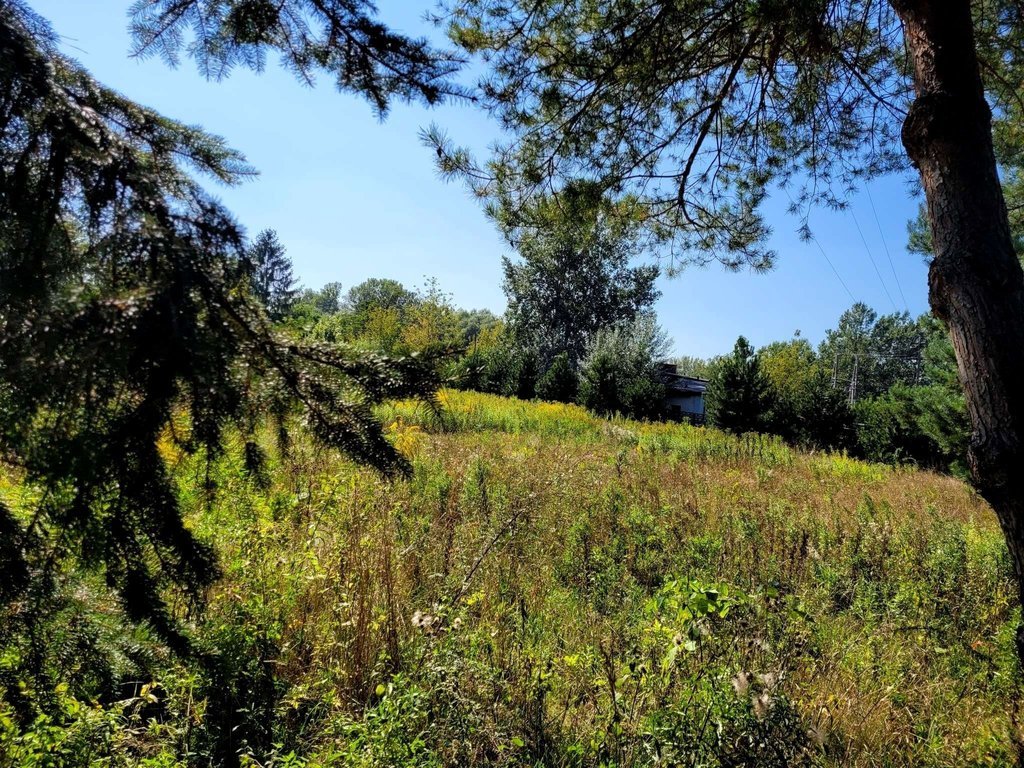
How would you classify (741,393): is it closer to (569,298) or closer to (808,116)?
(808,116)

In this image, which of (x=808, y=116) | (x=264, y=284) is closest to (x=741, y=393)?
(x=808, y=116)

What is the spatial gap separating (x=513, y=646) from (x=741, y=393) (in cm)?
1628

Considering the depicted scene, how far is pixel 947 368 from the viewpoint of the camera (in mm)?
9828

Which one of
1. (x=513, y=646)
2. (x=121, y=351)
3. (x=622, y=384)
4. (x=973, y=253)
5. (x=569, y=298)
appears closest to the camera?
(x=121, y=351)

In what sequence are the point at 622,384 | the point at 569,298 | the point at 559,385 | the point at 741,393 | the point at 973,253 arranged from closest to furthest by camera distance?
the point at 973,253 → the point at 741,393 → the point at 622,384 → the point at 559,385 → the point at 569,298

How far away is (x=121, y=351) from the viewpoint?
0.75 meters

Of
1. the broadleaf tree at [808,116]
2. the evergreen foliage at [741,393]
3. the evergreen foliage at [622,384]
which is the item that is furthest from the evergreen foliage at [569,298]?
the broadleaf tree at [808,116]

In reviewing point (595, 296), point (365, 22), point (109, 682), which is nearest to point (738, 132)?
point (365, 22)

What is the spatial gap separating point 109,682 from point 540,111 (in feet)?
12.2

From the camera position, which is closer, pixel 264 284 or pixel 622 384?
pixel 264 284

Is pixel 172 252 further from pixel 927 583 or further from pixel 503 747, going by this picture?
pixel 927 583

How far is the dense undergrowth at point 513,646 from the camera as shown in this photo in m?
1.61

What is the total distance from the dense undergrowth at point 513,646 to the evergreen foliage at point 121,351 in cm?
12

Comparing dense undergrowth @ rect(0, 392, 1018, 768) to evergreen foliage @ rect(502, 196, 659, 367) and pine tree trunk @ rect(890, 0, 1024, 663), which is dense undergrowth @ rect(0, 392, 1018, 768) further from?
evergreen foliage @ rect(502, 196, 659, 367)
